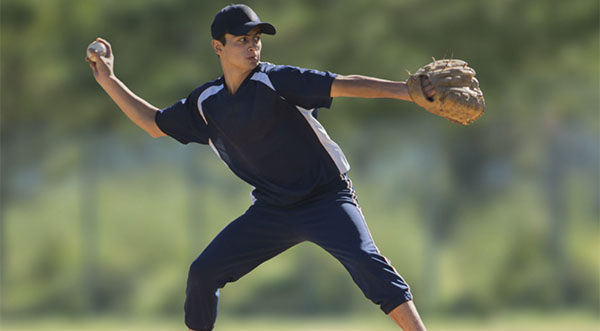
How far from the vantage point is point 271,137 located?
512 centimetres

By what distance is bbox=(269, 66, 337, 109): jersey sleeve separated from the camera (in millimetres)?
4723

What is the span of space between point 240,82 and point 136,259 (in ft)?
23.2

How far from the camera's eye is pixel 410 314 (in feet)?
15.6

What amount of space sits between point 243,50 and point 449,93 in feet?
4.03

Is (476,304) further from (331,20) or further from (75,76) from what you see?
(75,76)

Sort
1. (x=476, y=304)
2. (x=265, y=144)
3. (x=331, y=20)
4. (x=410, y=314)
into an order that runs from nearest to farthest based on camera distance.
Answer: (x=410, y=314), (x=265, y=144), (x=476, y=304), (x=331, y=20)

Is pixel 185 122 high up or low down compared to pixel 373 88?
up

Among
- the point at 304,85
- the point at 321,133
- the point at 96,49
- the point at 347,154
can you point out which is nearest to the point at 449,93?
the point at 304,85

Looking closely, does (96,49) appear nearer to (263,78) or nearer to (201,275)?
(263,78)

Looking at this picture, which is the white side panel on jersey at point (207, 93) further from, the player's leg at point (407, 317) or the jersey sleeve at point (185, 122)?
the player's leg at point (407, 317)

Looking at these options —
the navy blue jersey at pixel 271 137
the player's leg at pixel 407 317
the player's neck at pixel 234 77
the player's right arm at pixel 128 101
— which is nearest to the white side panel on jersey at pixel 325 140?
the navy blue jersey at pixel 271 137

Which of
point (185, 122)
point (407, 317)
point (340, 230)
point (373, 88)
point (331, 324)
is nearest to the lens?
point (373, 88)

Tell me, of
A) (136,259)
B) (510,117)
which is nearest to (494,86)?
(510,117)

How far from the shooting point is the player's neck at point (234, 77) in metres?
5.14
